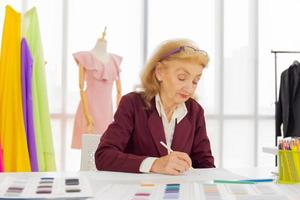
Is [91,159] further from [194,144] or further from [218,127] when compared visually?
[218,127]

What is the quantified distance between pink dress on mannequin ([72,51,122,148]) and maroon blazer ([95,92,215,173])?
5.70ft

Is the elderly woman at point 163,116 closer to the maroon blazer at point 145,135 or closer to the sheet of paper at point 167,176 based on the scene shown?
the maroon blazer at point 145,135

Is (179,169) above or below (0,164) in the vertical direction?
above

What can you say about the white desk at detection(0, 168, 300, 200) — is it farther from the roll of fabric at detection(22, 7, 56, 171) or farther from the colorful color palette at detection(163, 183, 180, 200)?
the roll of fabric at detection(22, 7, 56, 171)

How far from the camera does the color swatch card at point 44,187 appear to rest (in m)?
1.01

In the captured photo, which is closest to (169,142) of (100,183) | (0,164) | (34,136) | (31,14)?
(100,183)

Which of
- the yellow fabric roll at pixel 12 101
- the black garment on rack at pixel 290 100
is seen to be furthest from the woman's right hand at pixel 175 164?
the black garment on rack at pixel 290 100

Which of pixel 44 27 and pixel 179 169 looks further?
pixel 44 27

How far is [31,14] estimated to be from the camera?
3205 millimetres

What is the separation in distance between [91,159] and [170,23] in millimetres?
2371

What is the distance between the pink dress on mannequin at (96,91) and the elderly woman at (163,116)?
1.74 meters

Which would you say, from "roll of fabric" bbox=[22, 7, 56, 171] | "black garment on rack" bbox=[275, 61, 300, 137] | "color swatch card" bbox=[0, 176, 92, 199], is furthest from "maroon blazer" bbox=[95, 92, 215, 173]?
"black garment on rack" bbox=[275, 61, 300, 137]

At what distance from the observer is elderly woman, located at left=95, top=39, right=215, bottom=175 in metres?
1.62

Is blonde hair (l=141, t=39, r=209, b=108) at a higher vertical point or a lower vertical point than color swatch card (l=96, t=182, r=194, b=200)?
higher
